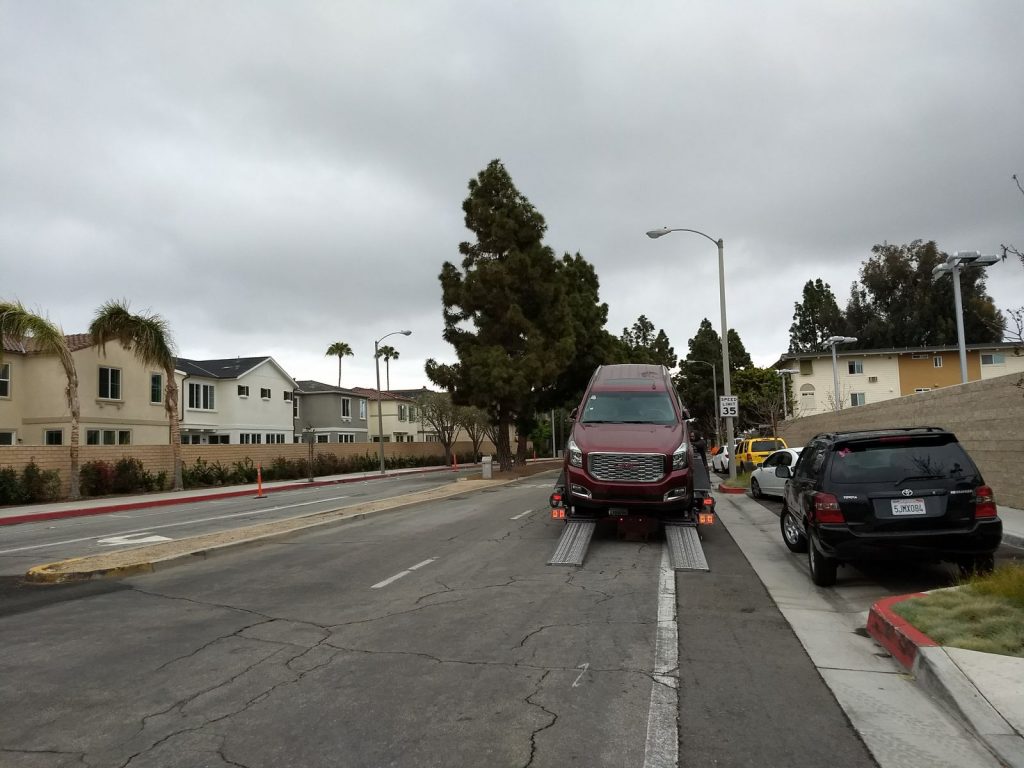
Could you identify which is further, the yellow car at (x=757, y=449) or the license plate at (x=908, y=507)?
the yellow car at (x=757, y=449)

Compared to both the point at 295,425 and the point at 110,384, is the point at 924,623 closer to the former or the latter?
the point at 110,384

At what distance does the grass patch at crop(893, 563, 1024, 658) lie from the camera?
18.3 feet

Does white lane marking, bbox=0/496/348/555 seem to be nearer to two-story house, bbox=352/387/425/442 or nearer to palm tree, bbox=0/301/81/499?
palm tree, bbox=0/301/81/499

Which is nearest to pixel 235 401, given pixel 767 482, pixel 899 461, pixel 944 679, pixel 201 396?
pixel 201 396

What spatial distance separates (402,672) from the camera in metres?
5.54

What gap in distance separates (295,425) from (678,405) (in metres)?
50.1

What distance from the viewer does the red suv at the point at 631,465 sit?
11688mm

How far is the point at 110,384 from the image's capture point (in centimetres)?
3688

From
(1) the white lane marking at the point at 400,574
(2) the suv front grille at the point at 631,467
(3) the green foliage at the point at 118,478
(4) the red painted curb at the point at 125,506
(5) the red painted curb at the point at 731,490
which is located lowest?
(5) the red painted curb at the point at 731,490

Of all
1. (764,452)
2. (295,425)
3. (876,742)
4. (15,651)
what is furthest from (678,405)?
(295,425)

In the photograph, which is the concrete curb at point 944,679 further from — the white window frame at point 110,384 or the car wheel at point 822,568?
the white window frame at point 110,384

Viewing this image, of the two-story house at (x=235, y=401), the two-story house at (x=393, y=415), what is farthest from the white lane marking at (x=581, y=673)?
A: the two-story house at (x=393, y=415)

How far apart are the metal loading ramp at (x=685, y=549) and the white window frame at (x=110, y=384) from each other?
3271 centimetres

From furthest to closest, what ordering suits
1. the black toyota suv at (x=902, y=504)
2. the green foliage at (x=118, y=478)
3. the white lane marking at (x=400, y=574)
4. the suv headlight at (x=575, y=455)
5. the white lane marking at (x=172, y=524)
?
the green foliage at (x=118, y=478) < the white lane marking at (x=172, y=524) < the suv headlight at (x=575, y=455) < the white lane marking at (x=400, y=574) < the black toyota suv at (x=902, y=504)
